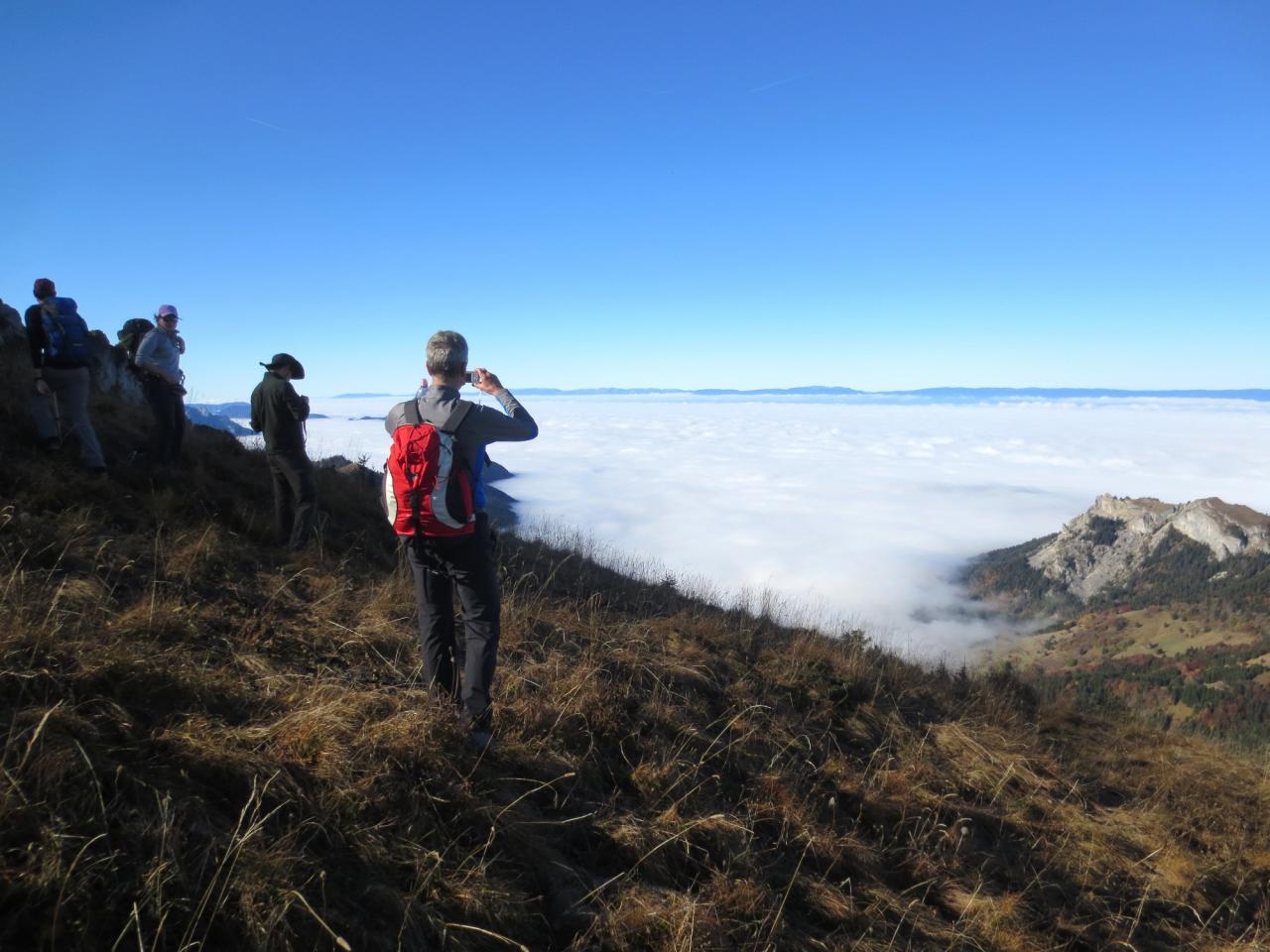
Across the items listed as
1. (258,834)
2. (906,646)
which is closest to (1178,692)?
(906,646)

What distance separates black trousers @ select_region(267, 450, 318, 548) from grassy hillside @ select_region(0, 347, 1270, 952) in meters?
0.30

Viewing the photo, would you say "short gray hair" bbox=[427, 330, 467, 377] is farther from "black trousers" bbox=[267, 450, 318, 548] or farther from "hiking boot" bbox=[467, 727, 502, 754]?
"black trousers" bbox=[267, 450, 318, 548]

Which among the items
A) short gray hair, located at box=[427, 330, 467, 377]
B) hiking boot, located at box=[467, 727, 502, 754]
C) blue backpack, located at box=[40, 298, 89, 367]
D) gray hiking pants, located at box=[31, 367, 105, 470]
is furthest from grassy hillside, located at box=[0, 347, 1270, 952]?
short gray hair, located at box=[427, 330, 467, 377]

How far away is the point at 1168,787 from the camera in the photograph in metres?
5.47

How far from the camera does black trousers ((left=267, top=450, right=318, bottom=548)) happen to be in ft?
20.2

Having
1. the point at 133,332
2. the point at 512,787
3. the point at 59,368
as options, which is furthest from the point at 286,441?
the point at 512,787

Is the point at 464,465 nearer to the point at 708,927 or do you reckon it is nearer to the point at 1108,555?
the point at 708,927

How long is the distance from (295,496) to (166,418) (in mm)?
2158

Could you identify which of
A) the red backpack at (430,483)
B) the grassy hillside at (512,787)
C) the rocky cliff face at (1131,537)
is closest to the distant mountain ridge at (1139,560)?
the rocky cliff face at (1131,537)

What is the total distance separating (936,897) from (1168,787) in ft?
12.3

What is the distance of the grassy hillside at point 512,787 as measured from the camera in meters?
2.01

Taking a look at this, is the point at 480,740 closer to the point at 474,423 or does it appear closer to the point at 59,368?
the point at 474,423

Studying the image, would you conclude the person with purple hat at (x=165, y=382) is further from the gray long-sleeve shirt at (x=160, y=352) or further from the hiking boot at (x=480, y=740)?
the hiking boot at (x=480, y=740)

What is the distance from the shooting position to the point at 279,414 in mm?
6047
